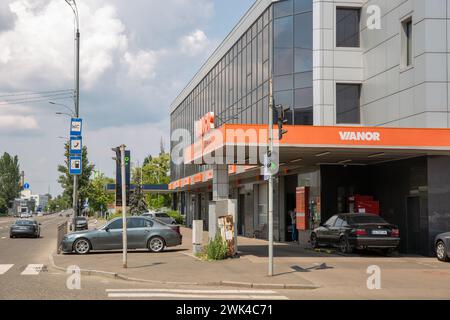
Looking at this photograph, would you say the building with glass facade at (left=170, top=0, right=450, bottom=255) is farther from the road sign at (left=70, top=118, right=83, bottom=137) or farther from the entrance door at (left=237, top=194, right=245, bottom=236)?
the road sign at (left=70, top=118, right=83, bottom=137)

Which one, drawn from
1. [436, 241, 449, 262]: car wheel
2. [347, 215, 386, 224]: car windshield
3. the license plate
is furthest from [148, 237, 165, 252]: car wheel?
[436, 241, 449, 262]: car wheel

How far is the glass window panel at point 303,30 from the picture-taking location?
3014 centimetres

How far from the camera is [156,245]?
24.3 meters

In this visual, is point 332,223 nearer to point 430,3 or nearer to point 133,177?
point 430,3

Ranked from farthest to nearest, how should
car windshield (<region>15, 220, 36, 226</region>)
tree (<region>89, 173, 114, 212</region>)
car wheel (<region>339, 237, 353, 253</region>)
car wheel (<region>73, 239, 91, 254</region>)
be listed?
tree (<region>89, 173, 114, 212</region>) < car windshield (<region>15, 220, 36, 226</region>) < car wheel (<region>73, 239, 91, 254</region>) < car wheel (<region>339, 237, 353, 253</region>)

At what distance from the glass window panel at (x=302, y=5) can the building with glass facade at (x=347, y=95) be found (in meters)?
0.05

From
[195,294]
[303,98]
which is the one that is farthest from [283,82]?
[195,294]

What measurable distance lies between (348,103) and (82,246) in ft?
47.2

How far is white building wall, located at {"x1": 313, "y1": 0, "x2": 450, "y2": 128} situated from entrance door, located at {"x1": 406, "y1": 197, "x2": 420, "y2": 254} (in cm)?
300

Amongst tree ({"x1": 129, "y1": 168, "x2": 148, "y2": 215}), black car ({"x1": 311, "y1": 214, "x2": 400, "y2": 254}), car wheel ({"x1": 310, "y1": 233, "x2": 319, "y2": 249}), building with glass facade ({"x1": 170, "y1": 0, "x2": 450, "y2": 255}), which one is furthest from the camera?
tree ({"x1": 129, "y1": 168, "x2": 148, "y2": 215})

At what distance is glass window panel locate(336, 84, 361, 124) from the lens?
2983 cm

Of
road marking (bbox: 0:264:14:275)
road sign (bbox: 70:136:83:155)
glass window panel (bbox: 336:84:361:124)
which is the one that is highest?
glass window panel (bbox: 336:84:361:124)
